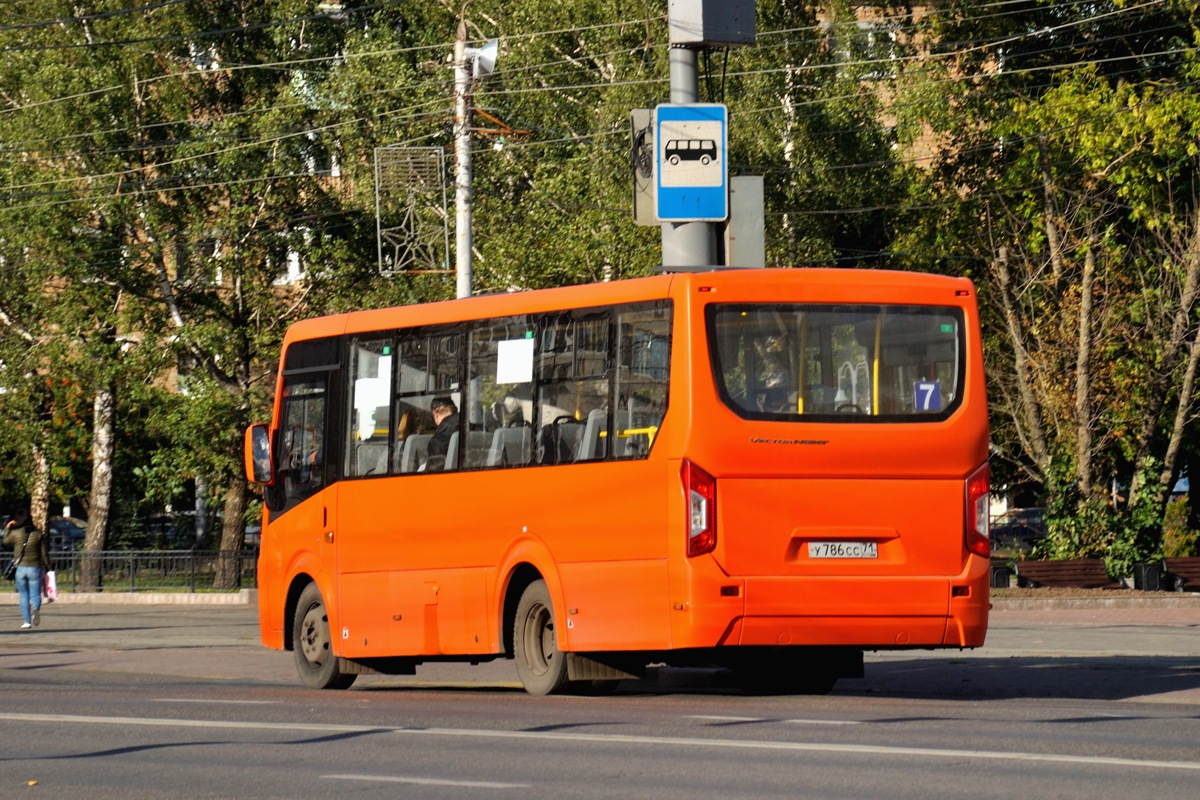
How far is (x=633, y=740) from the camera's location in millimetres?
12227

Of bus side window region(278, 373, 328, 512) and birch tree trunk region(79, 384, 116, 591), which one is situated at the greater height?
birch tree trunk region(79, 384, 116, 591)

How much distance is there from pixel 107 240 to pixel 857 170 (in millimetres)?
14810

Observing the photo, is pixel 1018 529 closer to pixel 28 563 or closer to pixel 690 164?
→ pixel 28 563

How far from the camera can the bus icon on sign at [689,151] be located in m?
20.4

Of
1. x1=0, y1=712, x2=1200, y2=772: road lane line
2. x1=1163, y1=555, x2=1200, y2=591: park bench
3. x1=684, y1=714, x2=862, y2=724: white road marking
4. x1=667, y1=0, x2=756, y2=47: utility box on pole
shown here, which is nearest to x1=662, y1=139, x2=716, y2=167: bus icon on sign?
x1=667, y1=0, x2=756, y2=47: utility box on pole

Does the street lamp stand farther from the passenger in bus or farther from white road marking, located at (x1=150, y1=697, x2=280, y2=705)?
white road marking, located at (x1=150, y1=697, x2=280, y2=705)

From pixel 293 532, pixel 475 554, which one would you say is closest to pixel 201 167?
pixel 293 532

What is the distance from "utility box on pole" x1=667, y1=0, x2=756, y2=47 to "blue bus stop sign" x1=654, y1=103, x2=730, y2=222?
2.73 feet

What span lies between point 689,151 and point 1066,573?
16.8 metres

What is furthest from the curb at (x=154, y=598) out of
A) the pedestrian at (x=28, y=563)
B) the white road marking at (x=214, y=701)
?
the white road marking at (x=214, y=701)

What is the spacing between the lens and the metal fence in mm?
41250

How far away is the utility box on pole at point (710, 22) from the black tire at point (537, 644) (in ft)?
22.1

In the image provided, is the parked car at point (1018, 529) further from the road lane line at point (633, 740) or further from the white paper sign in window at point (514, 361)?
the road lane line at point (633, 740)

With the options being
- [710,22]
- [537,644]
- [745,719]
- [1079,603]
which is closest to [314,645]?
[537,644]
